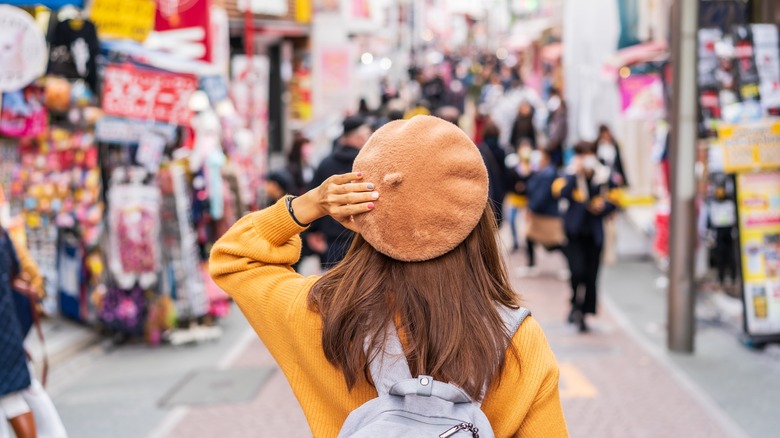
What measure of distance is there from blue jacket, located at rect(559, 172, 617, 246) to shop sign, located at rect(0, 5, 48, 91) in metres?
5.27

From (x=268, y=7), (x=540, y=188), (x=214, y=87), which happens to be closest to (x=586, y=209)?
(x=540, y=188)

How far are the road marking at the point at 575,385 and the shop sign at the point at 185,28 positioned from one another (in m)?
5.19

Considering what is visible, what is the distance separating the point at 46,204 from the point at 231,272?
7324mm

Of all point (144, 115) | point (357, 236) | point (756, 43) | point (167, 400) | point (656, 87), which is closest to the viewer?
point (357, 236)

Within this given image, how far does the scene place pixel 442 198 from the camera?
1.97 m

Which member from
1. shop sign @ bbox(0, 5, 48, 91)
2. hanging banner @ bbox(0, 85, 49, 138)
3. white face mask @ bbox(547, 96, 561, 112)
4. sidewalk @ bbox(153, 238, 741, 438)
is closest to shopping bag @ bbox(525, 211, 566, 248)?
sidewalk @ bbox(153, 238, 741, 438)

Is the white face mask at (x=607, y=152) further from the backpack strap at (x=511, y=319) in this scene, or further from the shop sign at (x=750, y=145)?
the backpack strap at (x=511, y=319)

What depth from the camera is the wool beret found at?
77.4 inches

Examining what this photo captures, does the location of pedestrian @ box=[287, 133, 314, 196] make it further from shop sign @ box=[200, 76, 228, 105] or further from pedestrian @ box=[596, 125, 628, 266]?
pedestrian @ box=[596, 125, 628, 266]

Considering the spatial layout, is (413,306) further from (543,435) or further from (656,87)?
(656,87)

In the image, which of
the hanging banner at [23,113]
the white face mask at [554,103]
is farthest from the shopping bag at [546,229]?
the white face mask at [554,103]

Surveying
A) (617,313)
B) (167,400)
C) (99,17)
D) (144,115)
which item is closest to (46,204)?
(144,115)

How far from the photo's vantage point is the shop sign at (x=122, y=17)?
27.5ft

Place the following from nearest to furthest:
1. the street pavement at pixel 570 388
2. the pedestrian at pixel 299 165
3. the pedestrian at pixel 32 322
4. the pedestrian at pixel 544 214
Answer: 1. the pedestrian at pixel 32 322
2. the street pavement at pixel 570 388
3. the pedestrian at pixel 299 165
4. the pedestrian at pixel 544 214
